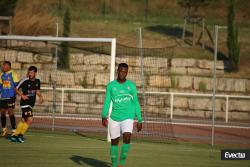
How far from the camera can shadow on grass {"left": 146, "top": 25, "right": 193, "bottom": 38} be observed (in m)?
38.4

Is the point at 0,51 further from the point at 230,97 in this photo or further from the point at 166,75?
the point at 230,97

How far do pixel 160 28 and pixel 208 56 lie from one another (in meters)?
5.90

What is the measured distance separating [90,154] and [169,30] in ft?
79.4

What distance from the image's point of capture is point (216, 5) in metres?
44.3

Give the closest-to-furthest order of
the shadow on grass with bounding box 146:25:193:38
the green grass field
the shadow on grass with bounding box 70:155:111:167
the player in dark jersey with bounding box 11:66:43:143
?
the shadow on grass with bounding box 70:155:111:167 → the green grass field → the player in dark jersey with bounding box 11:66:43:143 → the shadow on grass with bounding box 146:25:193:38

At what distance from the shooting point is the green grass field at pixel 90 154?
14.3 m

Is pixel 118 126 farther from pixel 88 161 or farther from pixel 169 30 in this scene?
pixel 169 30

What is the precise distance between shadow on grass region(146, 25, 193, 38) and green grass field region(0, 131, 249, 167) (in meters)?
19.3

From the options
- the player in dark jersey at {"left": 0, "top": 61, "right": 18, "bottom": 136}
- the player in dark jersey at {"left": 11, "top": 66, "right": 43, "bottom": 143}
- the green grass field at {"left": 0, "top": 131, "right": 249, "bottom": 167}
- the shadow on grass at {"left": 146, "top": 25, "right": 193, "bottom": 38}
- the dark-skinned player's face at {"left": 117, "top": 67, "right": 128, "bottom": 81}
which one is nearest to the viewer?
the dark-skinned player's face at {"left": 117, "top": 67, "right": 128, "bottom": 81}

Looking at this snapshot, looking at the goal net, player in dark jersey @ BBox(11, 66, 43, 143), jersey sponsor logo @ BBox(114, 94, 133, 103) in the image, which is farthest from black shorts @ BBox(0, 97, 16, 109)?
jersey sponsor logo @ BBox(114, 94, 133, 103)

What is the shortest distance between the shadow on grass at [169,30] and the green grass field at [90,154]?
1934 cm

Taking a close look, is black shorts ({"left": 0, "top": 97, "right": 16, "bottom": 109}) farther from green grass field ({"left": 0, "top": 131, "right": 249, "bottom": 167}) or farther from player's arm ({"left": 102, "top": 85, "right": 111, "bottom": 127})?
player's arm ({"left": 102, "top": 85, "right": 111, "bottom": 127})

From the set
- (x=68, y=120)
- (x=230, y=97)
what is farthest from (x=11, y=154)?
(x=230, y=97)

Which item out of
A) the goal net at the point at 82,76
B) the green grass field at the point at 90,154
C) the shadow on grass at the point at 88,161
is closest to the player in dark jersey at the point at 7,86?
the green grass field at the point at 90,154
